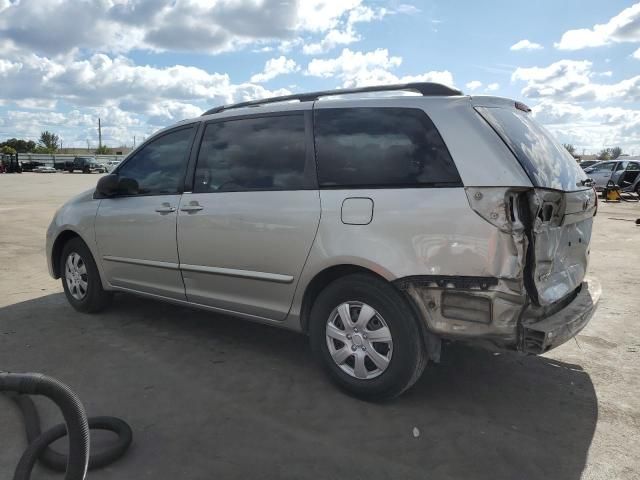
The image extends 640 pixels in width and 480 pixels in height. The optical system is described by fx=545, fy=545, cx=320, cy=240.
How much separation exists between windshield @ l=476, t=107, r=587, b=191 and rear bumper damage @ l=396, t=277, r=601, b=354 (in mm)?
668

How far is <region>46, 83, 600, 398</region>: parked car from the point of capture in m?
2.99

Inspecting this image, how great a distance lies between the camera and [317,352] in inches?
142

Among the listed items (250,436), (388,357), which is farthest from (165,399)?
(388,357)

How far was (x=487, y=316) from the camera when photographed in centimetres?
298

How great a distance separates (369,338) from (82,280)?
327 cm

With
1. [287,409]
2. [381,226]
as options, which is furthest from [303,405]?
[381,226]

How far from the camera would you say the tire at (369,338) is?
10.5 ft

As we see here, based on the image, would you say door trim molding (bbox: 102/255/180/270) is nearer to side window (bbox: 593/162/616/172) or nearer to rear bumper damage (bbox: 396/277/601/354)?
rear bumper damage (bbox: 396/277/601/354)

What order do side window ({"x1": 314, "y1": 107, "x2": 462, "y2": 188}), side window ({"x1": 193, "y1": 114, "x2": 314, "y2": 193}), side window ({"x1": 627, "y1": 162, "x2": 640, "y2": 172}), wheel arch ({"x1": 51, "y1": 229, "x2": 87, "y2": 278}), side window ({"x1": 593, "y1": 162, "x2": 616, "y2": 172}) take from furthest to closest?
side window ({"x1": 593, "y1": 162, "x2": 616, "y2": 172}), side window ({"x1": 627, "y1": 162, "x2": 640, "y2": 172}), wheel arch ({"x1": 51, "y1": 229, "x2": 87, "y2": 278}), side window ({"x1": 193, "y1": 114, "x2": 314, "y2": 193}), side window ({"x1": 314, "y1": 107, "x2": 462, "y2": 188})

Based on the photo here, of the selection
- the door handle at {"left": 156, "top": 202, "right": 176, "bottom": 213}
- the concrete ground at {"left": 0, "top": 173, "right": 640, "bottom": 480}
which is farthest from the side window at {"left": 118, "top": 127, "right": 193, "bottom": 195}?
the concrete ground at {"left": 0, "top": 173, "right": 640, "bottom": 480}

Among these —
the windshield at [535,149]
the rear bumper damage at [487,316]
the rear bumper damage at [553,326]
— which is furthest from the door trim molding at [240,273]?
the windshield at [535,149]

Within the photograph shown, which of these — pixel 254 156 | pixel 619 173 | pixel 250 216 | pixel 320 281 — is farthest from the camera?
pixel 619 173

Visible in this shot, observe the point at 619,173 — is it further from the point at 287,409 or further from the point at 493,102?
the point at 287,409

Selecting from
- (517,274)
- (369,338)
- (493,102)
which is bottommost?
Result: (369,338)
